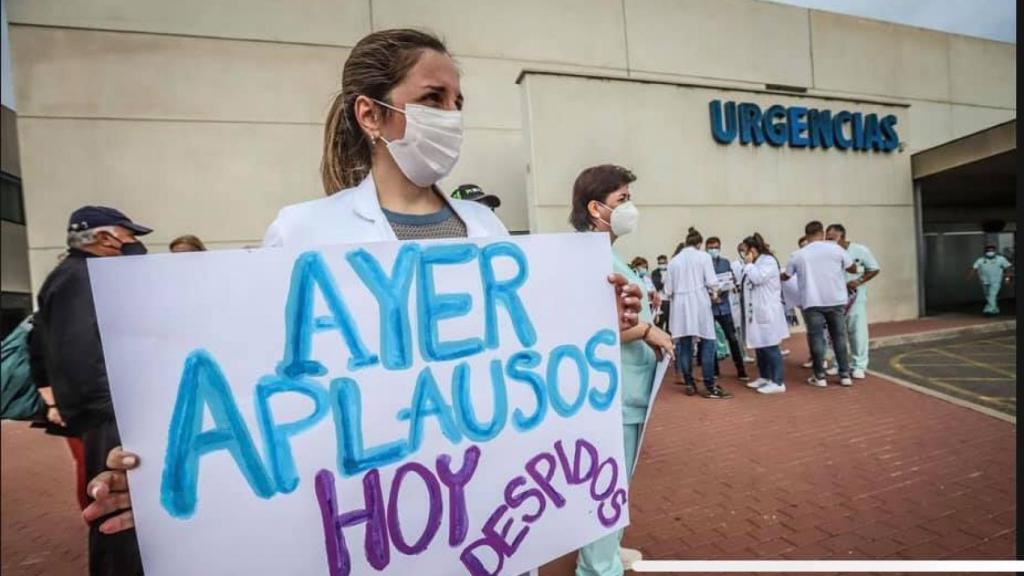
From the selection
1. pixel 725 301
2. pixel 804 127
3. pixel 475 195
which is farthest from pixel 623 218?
pixel 725 301

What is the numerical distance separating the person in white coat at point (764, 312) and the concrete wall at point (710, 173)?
0.24 m

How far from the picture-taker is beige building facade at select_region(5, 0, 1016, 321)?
175 cm

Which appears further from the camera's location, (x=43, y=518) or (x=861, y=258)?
(x=861, y=258)

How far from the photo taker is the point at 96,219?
1866mm

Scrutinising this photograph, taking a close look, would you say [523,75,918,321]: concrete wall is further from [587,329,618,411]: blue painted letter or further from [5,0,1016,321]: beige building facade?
[587,329,618,411]: blue painted letter

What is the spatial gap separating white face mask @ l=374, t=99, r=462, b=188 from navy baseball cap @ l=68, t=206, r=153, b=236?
143 cm

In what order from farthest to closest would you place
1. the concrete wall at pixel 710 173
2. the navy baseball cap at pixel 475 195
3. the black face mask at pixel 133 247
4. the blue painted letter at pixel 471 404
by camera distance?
the concrete wall at pixel 710 173 → the navy baseball cap at pixel 475 195 → the black face mask at pixel 133 247 → the blue painted letter at pixel 471 404

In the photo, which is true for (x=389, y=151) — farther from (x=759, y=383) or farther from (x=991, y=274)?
(x=759, y=383)

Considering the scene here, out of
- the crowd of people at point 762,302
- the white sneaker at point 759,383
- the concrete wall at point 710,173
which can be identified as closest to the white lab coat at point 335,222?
the concrete wall at point 710,173

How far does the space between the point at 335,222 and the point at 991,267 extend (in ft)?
10.4

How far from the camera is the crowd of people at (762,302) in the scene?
3.16m

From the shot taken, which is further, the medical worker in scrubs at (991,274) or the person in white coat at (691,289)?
the person in white coat at (691,289)

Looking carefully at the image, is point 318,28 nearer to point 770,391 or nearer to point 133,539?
point 133,539

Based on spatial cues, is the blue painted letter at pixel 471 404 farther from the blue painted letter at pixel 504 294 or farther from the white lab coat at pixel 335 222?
the white lab coat at pixel 335 222
